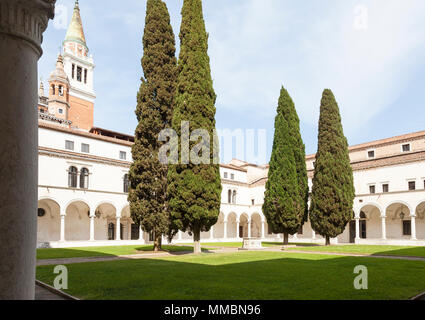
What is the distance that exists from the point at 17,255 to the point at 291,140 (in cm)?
2984

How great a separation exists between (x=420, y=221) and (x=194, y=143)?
26.3 m

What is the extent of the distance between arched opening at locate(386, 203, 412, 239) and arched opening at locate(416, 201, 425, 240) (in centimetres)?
99

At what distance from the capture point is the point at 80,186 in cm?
3134

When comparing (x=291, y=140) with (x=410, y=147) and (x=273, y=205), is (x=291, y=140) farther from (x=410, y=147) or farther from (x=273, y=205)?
(x=410, y=147)

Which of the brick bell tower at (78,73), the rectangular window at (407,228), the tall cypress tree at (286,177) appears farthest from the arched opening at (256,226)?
the brick bell tower at (78,73)

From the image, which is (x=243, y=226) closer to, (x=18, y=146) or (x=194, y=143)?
(x=194, y=143)

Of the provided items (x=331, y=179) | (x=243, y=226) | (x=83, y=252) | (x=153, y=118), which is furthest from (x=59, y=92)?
(x=331, y=179)

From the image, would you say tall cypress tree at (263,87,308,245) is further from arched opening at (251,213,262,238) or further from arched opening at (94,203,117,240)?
arched opening at (251,213,262,238)

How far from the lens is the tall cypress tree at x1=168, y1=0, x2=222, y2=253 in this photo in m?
19.1

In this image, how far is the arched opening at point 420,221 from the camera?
33625mm

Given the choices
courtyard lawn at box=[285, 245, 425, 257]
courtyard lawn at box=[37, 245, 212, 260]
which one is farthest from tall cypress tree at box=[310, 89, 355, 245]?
courtyard lawn at box=[37, 245, 212, 260]

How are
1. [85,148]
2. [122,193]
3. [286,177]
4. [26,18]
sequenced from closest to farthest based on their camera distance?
1. [26,18]
2. [286,177]
3. [85,148]
4. [122,193]

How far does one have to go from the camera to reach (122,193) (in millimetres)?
33656
